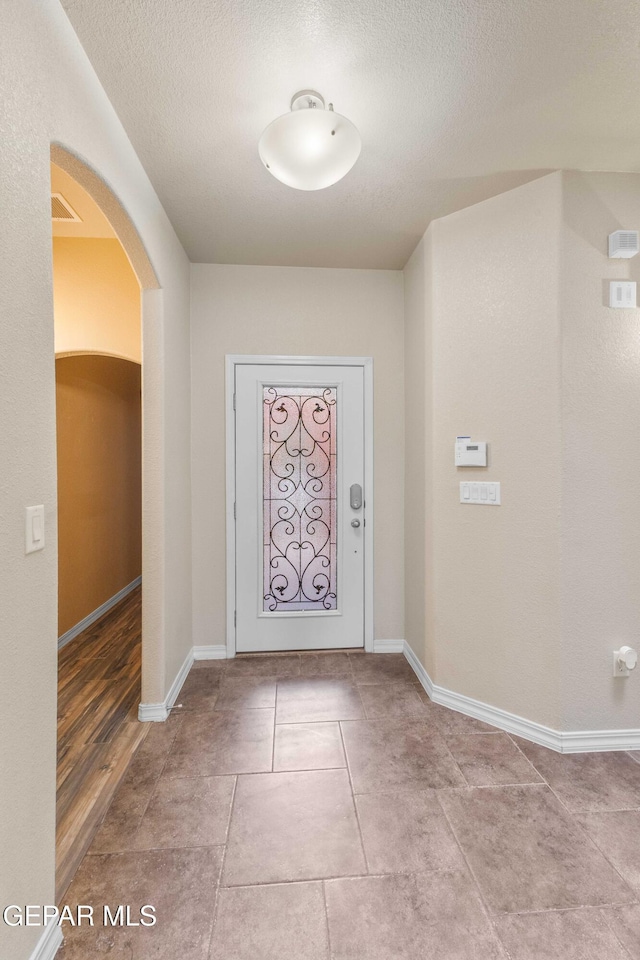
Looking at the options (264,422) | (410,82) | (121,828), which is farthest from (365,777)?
(410,82)

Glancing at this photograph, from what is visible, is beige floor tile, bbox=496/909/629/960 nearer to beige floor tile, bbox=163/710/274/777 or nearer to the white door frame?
beige floor tile, bbox=163/710/274/777

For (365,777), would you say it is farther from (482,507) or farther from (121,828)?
(482,507)

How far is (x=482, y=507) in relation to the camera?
2.43 meters

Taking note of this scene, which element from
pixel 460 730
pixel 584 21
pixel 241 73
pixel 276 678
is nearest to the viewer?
pixel 584 21

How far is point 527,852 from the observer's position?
1591 millimetres

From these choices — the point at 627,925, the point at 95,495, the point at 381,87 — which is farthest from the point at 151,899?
the point at 95,495

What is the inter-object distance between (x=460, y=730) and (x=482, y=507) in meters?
1.15

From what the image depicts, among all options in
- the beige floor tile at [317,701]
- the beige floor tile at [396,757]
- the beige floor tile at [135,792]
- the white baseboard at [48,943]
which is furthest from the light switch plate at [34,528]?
the beige floor tile at [317,701]

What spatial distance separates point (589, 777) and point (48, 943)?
207 cm

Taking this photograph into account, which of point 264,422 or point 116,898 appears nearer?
point 116,898

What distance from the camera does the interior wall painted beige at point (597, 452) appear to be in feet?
6.97

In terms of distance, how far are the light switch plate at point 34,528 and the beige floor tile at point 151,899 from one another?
115 cm

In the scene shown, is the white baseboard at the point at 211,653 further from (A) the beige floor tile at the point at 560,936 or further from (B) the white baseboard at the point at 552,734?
(A) the beige floor tile at the point at 560,936

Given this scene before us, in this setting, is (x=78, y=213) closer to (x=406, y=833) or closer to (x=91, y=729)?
(x=91, y=729)
